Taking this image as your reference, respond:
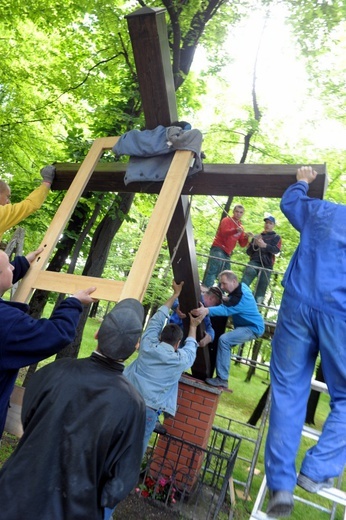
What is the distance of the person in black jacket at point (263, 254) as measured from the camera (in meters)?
7.73

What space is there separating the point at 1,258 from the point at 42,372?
2.51 feet

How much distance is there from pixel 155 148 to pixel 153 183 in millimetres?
376

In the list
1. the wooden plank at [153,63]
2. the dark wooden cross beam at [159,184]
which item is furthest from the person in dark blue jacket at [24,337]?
the wooden plank at [153,63]

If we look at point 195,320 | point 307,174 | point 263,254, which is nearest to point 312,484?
point 307,174

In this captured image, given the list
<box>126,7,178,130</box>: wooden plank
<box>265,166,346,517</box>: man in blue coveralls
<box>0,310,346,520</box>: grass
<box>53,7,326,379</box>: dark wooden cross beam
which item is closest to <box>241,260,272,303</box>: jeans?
<box>0,310,346,520</box>: grass

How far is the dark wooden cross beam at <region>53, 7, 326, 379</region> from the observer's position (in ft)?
9.44

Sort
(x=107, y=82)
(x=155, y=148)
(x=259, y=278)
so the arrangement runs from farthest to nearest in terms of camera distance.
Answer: (x=107, y=82)
(x=259, y=278)
(x=155, y=148)

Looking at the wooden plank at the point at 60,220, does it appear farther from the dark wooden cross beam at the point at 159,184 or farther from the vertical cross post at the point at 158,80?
the vertical cross post at the point at 158,80

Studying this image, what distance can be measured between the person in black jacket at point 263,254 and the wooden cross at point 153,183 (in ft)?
13.9

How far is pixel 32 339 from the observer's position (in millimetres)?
2242

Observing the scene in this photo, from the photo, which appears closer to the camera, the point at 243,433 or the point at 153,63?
the point at 153,63

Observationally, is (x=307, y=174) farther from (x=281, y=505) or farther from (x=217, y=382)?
(x=217, y=382)

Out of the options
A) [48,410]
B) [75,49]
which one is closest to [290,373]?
[48,410]

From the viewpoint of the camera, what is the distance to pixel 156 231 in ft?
8.73
